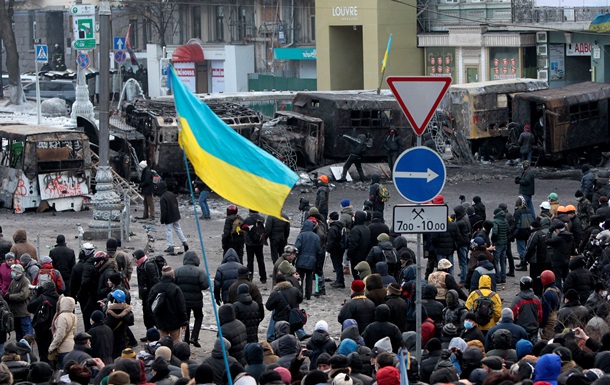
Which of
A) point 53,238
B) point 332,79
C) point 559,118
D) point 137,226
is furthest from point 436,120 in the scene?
point 332,79

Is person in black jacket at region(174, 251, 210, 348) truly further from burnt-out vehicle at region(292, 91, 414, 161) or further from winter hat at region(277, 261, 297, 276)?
burnt-out vehicle at region(292, 91, 414, 161)

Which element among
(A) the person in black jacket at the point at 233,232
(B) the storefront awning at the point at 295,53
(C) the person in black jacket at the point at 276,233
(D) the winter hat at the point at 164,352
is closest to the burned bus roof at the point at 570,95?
(C) the person in black jacket at the point at 276,233

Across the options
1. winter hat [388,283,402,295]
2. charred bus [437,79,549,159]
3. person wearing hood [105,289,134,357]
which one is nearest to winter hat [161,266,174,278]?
person wearing hood [105,289,134,357]

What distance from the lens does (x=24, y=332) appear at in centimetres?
1506

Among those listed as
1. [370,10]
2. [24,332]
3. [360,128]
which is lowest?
[24,332]

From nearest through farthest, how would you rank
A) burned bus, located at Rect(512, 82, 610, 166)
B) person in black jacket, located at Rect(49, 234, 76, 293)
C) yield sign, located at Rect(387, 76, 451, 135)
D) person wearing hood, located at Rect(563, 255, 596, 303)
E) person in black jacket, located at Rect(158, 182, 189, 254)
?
1. yield sign, located at Rect(387, 76, 451, 135)
2. person wearing hood, located at Rect(563, 255, 596, 303)
3. person in black jacket, located at Rect(49, 234, 76, 293)
4. person in black jacket, located at Rect(158, 182, 189, 254)
5. burned bus, located at Rect(512, 82, 610, 166)

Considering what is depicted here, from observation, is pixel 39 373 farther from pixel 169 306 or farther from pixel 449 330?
pixel 449 330

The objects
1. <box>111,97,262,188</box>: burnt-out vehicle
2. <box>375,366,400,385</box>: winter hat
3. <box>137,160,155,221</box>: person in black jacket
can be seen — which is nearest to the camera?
<box>375,366,400,385</box>: winter hat

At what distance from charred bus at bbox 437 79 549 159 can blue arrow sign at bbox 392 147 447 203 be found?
2276cm

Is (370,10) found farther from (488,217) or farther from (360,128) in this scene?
(488,217)

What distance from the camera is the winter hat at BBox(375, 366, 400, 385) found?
9898 mm

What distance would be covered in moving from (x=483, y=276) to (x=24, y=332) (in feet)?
19.1

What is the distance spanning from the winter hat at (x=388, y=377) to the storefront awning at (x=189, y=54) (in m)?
48.8

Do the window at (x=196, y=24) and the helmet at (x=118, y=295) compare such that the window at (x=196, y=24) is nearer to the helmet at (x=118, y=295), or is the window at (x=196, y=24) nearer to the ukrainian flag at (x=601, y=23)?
the ukrainian flag at (x=601, y=23)
